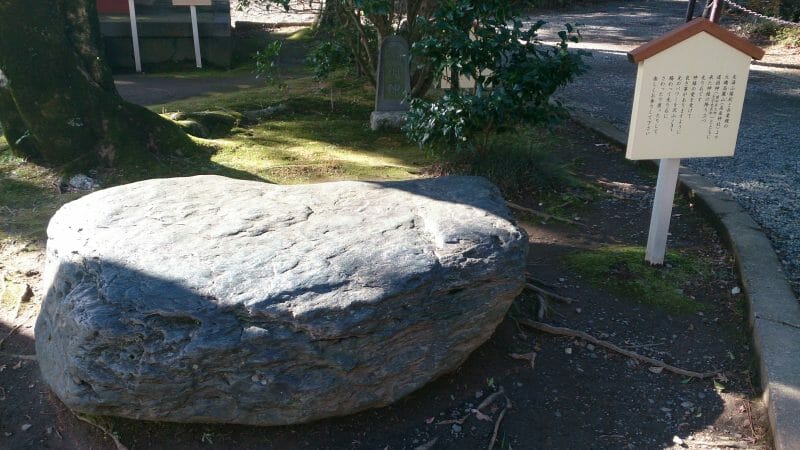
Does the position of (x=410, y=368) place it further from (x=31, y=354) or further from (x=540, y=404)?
(x=31, y=354)

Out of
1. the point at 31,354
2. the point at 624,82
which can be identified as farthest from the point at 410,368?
the point at 624,82

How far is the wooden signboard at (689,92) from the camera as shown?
11.2 ft

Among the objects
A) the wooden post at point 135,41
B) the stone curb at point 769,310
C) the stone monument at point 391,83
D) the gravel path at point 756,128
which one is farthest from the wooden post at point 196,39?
the stone curb at point 769,310

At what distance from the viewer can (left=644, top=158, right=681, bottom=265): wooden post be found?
3810mm

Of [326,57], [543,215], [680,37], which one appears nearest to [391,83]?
[326,57]

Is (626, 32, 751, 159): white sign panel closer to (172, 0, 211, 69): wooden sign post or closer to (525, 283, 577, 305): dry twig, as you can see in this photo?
(525, 283, 577, 305): dry twig

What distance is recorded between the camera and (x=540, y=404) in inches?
119

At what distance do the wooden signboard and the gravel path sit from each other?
3.50ft

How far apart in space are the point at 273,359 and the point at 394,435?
0.67 meters

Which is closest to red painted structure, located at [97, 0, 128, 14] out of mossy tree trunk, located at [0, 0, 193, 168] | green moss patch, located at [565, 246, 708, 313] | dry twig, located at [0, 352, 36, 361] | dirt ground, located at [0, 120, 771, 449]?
mossy tree trunk, located at [0, 0, 193, 168]

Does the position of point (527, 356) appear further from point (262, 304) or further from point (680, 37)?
point (680, 37)

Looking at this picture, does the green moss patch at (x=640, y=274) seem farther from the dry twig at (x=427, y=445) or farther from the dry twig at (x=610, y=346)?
the dry twig at (x=427, y=445)

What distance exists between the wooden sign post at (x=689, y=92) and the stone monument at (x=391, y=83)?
12.7 feet

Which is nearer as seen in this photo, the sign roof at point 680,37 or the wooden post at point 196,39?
the sign roof at point 680,37
